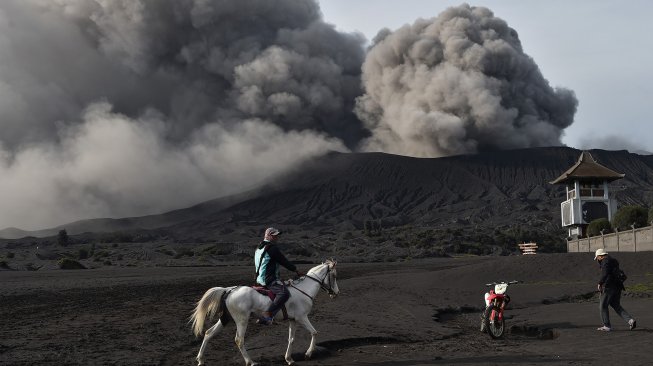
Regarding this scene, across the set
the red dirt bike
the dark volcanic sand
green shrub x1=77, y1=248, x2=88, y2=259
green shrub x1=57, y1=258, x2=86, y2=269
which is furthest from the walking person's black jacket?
green shrub x1=77, y1=248, x2=88, y2=259

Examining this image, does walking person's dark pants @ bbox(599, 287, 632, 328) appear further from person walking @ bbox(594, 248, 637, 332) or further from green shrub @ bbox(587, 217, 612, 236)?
green shrub @ bbox(587, 217, 612, 236)

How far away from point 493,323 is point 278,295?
5.44 meters

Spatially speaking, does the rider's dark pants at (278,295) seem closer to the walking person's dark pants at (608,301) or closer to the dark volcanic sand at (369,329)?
the dark volcanic sand at (369,329)

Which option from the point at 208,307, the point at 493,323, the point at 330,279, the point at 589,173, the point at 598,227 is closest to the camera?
the point at 208,307

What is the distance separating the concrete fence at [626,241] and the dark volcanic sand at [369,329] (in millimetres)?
6450

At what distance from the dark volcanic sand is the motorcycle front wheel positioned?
236 mm

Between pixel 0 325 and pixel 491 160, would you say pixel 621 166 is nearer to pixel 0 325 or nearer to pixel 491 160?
pixel 491 160

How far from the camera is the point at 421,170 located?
150 m

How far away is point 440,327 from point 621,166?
5916 inches

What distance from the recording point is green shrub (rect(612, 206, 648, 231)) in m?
41.0

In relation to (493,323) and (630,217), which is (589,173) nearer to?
(630,217)

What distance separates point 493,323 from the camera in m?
13.7

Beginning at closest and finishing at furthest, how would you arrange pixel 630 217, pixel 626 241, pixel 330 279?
pixel 330 279 < pixel 626 241 < pixel 630 217

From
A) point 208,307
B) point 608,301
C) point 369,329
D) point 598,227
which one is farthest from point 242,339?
point 598,227
